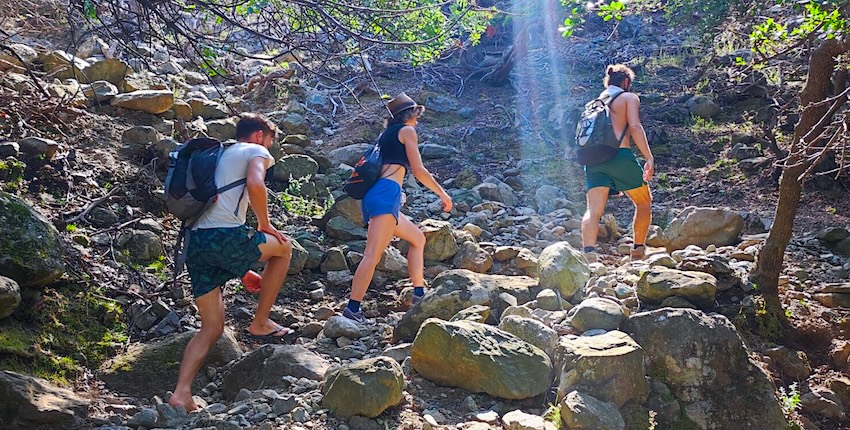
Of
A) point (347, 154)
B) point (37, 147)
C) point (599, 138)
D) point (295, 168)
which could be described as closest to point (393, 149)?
point (599, 138)

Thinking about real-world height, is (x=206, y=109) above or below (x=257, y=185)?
above

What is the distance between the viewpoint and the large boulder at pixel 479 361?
3562 millimetres

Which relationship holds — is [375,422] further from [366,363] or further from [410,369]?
[410,369]

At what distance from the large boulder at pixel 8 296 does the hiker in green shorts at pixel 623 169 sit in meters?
4.31

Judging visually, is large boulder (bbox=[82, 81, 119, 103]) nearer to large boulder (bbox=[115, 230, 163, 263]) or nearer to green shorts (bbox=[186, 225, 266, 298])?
large boulder (bbox=[115, 230, 163, 263])

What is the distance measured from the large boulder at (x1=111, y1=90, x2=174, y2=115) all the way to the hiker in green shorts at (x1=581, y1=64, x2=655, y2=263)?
4.95m

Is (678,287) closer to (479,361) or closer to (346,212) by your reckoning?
(479,361)

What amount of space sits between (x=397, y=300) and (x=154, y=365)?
212cm

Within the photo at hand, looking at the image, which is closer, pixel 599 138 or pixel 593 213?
pixel 599 138

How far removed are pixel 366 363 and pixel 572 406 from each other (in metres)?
1.04

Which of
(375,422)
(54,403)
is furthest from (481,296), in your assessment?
(54,403)

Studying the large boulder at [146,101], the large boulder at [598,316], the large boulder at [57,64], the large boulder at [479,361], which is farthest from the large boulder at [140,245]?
the large boulder at [598,316]

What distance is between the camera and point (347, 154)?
362 inches

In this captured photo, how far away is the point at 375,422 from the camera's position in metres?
3.24
